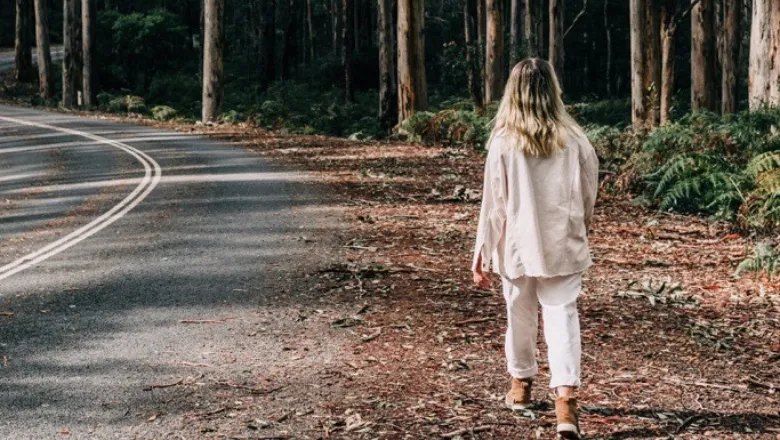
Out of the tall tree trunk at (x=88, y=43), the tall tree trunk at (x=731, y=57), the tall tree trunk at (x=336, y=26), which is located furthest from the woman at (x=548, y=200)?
the tall tree trunk at (x=336, y=26)

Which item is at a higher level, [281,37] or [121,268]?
[281,37]

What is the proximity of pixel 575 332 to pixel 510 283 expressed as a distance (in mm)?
466

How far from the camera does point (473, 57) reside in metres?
37.8

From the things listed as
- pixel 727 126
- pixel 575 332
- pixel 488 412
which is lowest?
pixel 488 412

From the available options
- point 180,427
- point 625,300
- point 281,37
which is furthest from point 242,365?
point 281,37

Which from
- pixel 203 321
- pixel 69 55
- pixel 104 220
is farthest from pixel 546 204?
pixel 69 55

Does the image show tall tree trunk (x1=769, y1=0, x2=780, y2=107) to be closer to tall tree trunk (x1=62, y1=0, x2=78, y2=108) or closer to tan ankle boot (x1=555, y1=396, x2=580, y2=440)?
tan ankle boot (x1=555, y1=396, x2=580, y2=440)

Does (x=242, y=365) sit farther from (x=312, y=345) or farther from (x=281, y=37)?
(x=281, y=37)

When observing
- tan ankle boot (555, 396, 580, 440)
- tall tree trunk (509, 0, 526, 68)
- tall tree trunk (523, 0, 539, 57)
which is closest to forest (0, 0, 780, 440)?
tan ankle boot (555, 396, 580, 440)

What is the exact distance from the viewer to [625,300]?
8.70 metres

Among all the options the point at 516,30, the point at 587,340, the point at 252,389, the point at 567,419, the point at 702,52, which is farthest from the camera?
the point at 516,30

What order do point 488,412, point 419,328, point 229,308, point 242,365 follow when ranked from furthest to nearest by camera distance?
point 229,308 → point 419,328 → point 242,365 → point 488,412

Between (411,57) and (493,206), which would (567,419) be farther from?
(411,57)

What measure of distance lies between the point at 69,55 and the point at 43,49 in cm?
338
